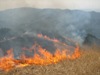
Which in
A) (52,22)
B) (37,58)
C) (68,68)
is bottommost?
(68,68)

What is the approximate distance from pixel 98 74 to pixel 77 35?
10.6 ft

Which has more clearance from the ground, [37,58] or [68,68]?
[37,58]

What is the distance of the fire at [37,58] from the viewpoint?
10125mm

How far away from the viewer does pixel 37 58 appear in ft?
34.7

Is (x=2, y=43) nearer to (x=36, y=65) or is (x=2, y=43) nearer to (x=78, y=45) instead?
(x=36, y=65)

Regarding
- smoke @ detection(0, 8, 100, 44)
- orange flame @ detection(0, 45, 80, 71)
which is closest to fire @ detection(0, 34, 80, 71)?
orange flame @ detection(0, 45, 80, 71)

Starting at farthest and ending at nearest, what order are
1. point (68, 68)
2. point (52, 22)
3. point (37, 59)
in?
point (52, 22)
point (37, 59)
point (68, 68)

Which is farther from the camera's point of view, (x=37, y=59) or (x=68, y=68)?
(x=37, y=59)

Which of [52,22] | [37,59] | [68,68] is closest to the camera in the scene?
[68,68]

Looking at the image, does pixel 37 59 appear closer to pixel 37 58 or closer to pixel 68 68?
pixel 37 58

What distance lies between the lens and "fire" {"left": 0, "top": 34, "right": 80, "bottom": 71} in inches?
399

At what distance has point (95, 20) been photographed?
13102mm

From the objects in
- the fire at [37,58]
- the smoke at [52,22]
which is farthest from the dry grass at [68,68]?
the smoke at [52,22]

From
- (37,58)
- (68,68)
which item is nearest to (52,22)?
(37,58)
